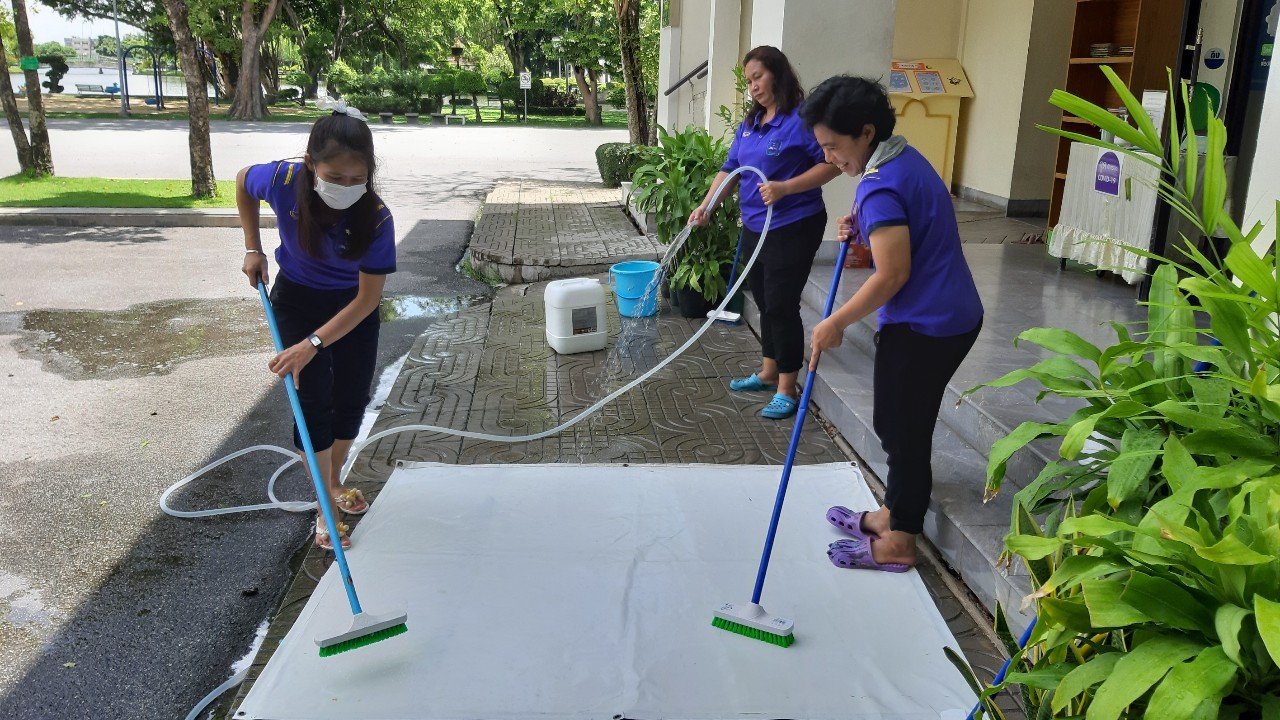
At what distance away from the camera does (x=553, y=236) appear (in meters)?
9.71

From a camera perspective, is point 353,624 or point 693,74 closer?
point 353,624

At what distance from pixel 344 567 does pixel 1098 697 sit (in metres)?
2.19

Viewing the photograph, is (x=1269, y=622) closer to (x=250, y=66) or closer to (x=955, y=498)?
(x=955, y=498)

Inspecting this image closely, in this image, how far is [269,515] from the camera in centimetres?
404

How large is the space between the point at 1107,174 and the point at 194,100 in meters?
9.95

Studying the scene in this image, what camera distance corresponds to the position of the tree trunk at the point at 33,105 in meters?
12.2

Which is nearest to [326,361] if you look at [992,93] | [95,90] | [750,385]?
[750,385]

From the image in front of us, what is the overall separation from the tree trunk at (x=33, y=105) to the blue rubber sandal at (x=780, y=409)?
1113 centimetres

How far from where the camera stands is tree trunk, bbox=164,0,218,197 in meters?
10.8

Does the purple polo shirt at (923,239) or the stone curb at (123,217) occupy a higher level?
the purple polo shirt at (923,239)

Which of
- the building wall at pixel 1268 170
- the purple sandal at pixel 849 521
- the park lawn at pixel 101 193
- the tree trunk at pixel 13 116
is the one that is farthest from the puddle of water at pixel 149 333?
the tree trunk at pixel 13 116

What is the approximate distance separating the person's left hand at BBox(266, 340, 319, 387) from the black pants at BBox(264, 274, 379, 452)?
250 mm

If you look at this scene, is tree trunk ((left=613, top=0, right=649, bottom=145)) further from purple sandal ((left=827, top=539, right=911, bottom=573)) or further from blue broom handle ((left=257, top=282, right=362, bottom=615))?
purple sandal ((left=827, top=539, right=911, bottom=573))

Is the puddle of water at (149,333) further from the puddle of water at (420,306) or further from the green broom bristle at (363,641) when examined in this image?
the green broom bristle at (363,641)
